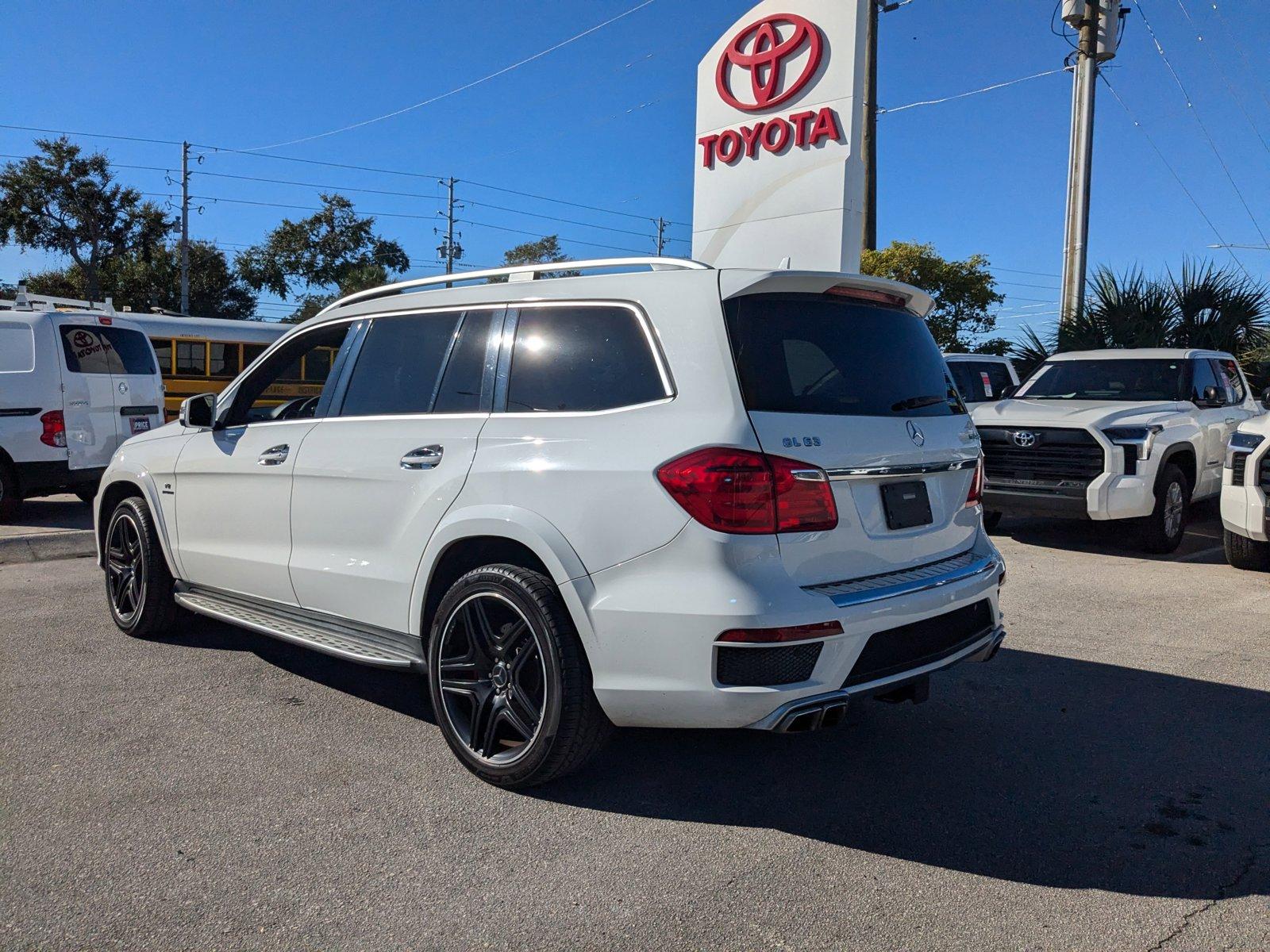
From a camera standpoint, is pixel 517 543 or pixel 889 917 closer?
pixel 889 917

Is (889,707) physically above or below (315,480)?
below

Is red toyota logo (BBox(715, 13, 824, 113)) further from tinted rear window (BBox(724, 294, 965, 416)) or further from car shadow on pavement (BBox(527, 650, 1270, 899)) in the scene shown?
car shadow on pavement (BBox(527, 650, 1270, 899))

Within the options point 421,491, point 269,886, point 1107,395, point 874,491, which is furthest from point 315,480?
point 1107,395

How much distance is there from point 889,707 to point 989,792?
3.18ft

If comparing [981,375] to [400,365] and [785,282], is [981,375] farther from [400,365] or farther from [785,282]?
[785,282]

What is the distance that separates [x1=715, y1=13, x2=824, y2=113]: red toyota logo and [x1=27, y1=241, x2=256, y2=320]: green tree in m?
36.5

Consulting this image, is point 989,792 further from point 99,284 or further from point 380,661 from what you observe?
point 99,284

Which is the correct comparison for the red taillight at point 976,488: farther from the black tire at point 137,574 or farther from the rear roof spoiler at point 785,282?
the black tire at point 137,574

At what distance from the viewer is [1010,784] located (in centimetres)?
381

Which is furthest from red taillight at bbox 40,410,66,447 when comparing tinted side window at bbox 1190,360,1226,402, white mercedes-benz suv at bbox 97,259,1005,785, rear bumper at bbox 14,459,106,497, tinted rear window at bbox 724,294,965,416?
tinted side window at bbox 1190,360,1226,402

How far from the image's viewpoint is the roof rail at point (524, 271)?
3.79m

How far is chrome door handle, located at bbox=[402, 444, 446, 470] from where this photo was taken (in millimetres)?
3934

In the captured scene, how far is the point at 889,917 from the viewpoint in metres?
2.87

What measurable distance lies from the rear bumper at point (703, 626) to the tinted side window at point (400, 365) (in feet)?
4.44
